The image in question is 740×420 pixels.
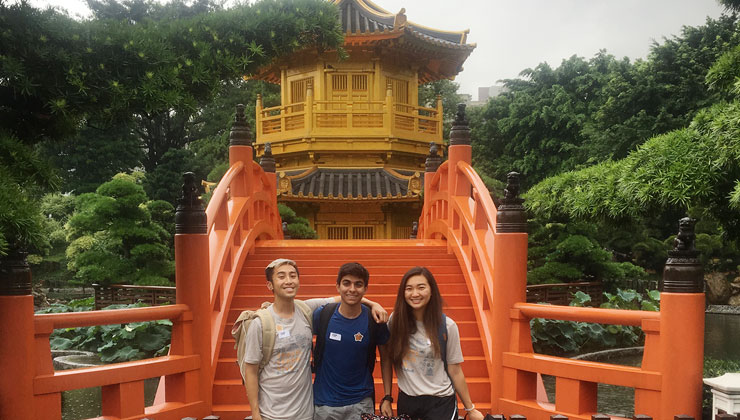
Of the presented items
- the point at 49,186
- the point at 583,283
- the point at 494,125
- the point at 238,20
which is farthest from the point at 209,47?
the point at 494,125

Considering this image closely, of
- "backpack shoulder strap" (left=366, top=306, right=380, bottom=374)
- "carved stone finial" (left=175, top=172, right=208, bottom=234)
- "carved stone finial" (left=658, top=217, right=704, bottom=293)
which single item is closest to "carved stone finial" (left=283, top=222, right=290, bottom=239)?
"carved stone finial" (left=175, top=172, right=208, bottom=234)

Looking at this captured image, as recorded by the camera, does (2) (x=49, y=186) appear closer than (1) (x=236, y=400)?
Yes

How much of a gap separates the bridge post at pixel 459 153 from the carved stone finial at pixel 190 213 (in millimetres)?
3353

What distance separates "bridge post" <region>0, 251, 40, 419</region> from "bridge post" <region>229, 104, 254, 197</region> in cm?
383

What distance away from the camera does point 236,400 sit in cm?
515

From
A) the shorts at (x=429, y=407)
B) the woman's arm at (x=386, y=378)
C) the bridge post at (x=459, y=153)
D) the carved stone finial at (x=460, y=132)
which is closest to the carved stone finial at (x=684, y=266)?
the shorts at (x=429, y=407)

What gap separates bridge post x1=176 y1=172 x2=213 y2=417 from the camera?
487 cm

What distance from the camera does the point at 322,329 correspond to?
325cm

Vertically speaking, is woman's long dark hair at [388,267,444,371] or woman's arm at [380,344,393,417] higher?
woman's long dark hair at [388,267,444,371]

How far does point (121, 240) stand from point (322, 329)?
36.2 feet

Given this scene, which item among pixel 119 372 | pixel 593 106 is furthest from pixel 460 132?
pixel 593 106

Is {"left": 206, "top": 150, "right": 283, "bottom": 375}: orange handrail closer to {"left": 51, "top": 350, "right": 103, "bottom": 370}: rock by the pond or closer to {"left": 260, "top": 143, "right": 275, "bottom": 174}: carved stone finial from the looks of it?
{"left": 260, "top": 143, "right": 275, "bottom": 174}: carved stone finial

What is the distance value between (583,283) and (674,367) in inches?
399

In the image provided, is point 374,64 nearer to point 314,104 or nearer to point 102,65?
point 314,104
